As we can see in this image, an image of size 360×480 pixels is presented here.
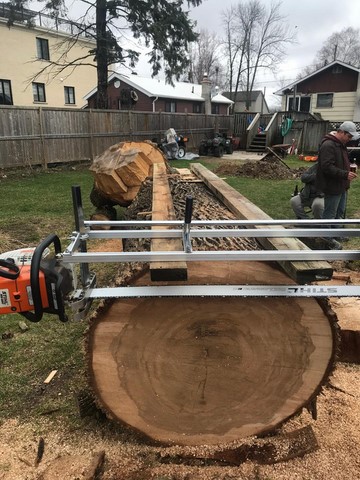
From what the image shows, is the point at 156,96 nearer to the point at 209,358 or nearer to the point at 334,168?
the point at 334,168

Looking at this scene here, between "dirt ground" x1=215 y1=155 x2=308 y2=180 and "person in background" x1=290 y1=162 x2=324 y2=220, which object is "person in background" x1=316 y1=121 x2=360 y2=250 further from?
"dirt ground" x1=215 y1=155 x2=308 y2=180

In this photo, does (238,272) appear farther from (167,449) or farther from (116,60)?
(116,60)

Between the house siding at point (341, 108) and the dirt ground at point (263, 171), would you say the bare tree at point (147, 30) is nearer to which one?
the dirt ground at point (263, 171)

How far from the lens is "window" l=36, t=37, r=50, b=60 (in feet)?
79.9

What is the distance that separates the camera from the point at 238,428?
2.07 metres

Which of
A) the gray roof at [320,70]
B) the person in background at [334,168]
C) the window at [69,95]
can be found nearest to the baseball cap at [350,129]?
the person in background at [334,168]

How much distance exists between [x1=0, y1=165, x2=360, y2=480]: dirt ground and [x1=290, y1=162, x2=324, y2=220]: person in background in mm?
3414

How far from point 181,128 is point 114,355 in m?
18.8

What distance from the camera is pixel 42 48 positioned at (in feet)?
81.1

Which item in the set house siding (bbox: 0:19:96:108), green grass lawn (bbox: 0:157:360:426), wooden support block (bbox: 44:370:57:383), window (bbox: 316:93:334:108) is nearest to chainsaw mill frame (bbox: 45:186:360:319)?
green grass lawn (bbox: 0:157:360:426)

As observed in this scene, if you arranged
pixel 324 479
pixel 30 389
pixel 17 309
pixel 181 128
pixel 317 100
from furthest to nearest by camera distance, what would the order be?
pixel 317 100
pixel 181 128
pixel 30 389
pixel 324 479
pixel 17 309

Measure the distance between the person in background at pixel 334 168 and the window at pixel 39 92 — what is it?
2418cm

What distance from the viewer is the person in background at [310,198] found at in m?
5.39

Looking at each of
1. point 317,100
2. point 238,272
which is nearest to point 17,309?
point 238,272
